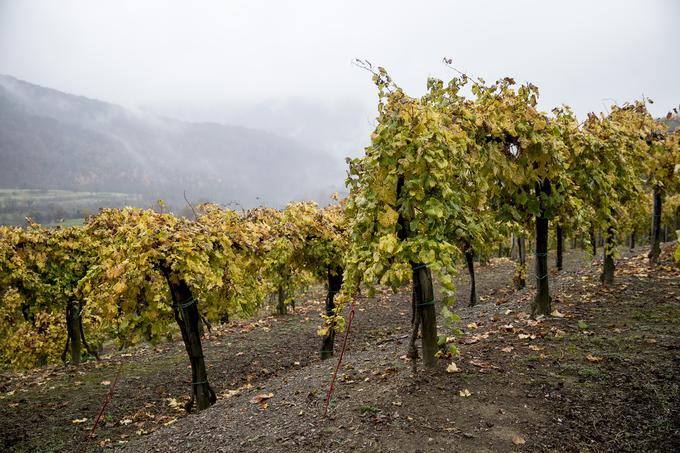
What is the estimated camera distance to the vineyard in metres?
5.41

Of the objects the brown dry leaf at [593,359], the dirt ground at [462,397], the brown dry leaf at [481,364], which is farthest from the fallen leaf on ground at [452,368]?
the brown dry leaf at [593,359]

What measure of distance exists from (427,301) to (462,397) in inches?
56.2

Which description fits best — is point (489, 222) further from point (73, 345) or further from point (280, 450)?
point (73, 345)

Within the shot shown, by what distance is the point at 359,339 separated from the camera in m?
14.3

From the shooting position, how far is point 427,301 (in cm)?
637

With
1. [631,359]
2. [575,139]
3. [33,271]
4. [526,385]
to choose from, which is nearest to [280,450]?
[526,385]

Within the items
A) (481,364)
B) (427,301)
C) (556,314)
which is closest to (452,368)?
(481,364)

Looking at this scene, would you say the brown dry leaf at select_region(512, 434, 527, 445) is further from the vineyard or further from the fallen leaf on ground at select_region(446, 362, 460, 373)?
A: the fallen leaf on ground at select_region(446, 362, 460, 373)

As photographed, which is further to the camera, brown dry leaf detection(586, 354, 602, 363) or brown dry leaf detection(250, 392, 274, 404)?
brown dry leaf detection(250, 392, 274, 404)

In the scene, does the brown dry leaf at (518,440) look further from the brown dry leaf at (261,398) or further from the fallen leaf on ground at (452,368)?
the brown dry leaf at (261,398)

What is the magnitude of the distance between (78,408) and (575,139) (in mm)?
13214

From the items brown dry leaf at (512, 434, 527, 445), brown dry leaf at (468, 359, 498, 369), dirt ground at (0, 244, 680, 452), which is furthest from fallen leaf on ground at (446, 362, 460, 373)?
brown dry leaf at (512, 434, 527, 445)

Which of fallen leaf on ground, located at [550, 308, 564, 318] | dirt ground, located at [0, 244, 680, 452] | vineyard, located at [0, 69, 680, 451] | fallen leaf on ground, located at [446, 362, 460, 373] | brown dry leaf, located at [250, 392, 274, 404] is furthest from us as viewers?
fallen leaf on ground, located at [550, 308, 564, 318]

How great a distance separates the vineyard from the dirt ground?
0.04 m
